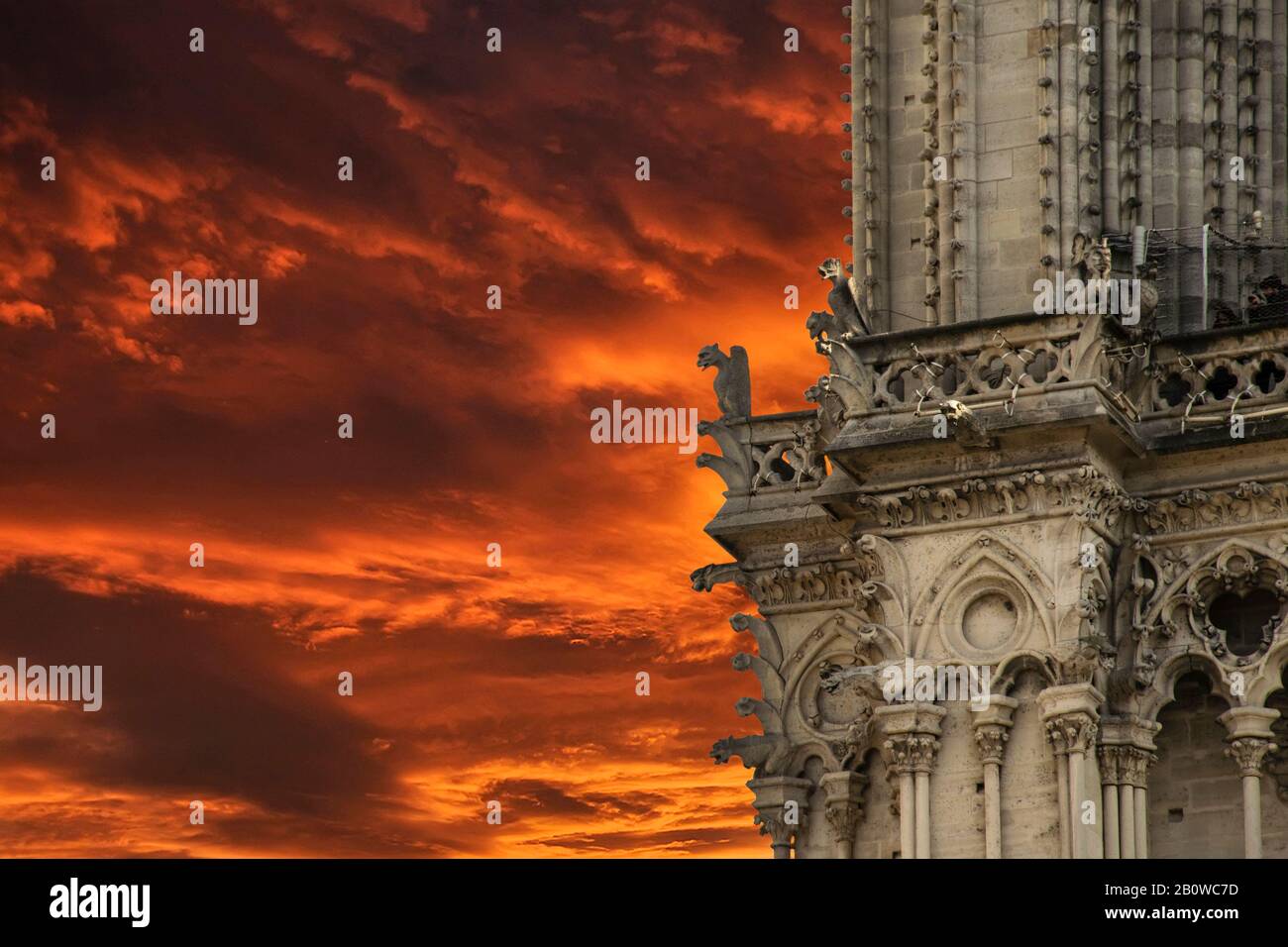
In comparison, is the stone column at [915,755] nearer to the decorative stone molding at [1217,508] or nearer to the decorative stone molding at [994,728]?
the decorative stone molding at [994,728]

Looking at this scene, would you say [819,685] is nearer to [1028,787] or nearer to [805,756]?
[805,756]

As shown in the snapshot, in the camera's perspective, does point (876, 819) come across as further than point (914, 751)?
Yes

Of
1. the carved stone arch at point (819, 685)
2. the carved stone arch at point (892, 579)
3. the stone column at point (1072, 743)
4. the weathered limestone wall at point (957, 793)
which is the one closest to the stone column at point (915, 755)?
the weathered limestone wall at point (957, 793)

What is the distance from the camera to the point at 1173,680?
→ 36.5 m

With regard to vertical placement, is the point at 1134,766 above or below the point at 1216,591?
below

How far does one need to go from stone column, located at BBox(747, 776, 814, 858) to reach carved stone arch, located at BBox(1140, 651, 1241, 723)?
450 cm

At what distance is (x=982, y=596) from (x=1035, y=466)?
1.45 metres

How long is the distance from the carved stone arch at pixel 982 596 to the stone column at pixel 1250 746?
7.15 feet

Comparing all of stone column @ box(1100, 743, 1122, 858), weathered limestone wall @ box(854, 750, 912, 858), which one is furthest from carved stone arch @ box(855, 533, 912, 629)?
stone column @ box(1100, 743, 1122, 858)

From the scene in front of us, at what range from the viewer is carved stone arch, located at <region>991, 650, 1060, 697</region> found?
35.7 m

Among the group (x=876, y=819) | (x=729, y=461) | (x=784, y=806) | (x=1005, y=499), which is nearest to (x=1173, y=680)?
(x=1005, y=499)

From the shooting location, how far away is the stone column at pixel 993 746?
117ft

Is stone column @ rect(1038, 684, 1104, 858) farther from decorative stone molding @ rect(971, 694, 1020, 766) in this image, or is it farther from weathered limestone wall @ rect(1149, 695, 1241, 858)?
weathered limestone wall @ rect(1149, 695, 1241, 858)
